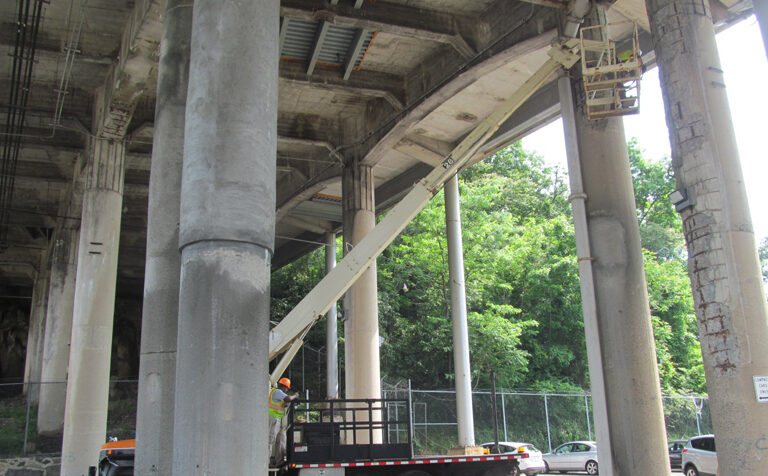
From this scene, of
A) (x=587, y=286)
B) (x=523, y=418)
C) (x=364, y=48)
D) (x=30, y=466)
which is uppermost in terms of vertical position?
(x=364, y=48)

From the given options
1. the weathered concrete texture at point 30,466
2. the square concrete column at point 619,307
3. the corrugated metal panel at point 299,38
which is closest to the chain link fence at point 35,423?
the weathered concrete texture at point 30,466

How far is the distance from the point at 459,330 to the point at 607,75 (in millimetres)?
10952

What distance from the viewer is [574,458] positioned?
2567 centimetres

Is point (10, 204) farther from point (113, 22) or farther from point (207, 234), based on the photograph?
point (207, 234)

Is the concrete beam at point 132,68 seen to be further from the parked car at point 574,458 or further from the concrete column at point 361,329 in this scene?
the parked car at point 574,458

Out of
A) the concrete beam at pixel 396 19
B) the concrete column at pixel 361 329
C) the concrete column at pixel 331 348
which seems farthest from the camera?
the concrete column at pixel 331 348

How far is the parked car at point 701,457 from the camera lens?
19500mm

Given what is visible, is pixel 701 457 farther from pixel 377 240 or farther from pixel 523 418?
pixel 377 240

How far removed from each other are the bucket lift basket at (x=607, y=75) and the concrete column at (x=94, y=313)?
48.6ft

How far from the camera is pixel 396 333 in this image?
1457 inches

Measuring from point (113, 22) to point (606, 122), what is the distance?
1367cm

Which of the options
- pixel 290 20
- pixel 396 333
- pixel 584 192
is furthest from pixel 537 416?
pixel 290 20

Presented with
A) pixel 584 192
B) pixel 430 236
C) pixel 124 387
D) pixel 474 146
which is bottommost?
pixel 124 387

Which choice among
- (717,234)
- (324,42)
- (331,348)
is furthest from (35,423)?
(717,234)
